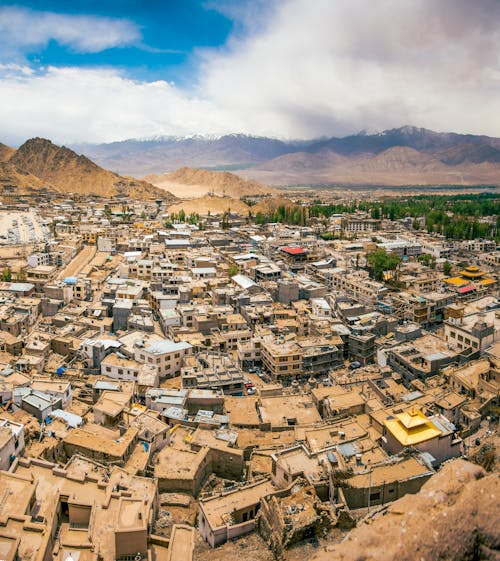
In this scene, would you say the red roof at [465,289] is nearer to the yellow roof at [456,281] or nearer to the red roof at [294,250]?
the yellow roof at [456,281]

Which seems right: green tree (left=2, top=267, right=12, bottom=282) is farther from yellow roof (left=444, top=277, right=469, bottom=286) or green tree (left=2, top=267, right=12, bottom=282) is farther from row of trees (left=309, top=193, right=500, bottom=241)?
row of trees (left=309, top=193, right=500, bottom=241)

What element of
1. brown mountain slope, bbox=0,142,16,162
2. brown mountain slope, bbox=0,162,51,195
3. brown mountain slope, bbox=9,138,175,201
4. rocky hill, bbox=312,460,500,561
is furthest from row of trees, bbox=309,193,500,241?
brown mountain slope, bbox=0,142,16,162

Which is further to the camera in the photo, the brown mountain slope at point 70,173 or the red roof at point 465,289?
the brown mountain slope at point 70,173

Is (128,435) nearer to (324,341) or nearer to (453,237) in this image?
(324,341)

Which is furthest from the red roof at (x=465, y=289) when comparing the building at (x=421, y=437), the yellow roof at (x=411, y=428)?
the yellow roof at (x=411, y=428)

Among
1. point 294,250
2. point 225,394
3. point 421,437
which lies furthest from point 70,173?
point 421,437

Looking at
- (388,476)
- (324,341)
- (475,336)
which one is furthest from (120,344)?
(475,336)
